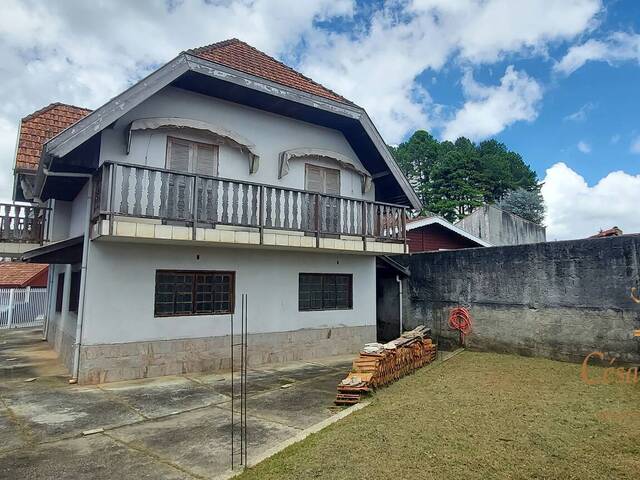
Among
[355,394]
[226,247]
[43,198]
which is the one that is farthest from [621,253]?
[43,198]

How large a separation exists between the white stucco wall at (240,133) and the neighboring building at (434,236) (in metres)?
3.78

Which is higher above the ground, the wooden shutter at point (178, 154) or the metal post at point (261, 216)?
the wooden shutter at point (178, 154)

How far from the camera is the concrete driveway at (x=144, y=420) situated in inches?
166

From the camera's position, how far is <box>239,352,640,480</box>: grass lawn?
3.75 m

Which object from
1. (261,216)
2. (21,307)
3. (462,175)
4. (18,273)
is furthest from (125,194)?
(462,175)

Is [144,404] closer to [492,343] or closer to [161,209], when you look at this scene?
[161,209]

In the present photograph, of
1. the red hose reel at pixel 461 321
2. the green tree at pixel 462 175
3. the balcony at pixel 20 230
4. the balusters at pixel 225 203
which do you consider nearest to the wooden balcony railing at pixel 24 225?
the balcony at pixel 20 230

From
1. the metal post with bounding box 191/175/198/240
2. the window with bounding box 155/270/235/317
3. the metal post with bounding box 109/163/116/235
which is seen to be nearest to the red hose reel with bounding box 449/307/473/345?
the window with bounding box 155/270/235/317

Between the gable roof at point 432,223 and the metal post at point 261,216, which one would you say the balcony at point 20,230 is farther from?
the gable roof at point 432,223

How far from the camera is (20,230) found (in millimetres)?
9422

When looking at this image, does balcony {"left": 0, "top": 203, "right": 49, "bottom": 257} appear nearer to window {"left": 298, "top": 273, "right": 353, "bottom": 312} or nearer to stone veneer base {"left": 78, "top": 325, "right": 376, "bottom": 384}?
stone veneer base {"left": 78, "top": 325, "right": 376, "bottom": 384}

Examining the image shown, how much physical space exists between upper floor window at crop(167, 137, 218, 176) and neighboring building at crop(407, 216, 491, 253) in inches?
311

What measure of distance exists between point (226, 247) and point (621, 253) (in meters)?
8.19

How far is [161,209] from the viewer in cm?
750
